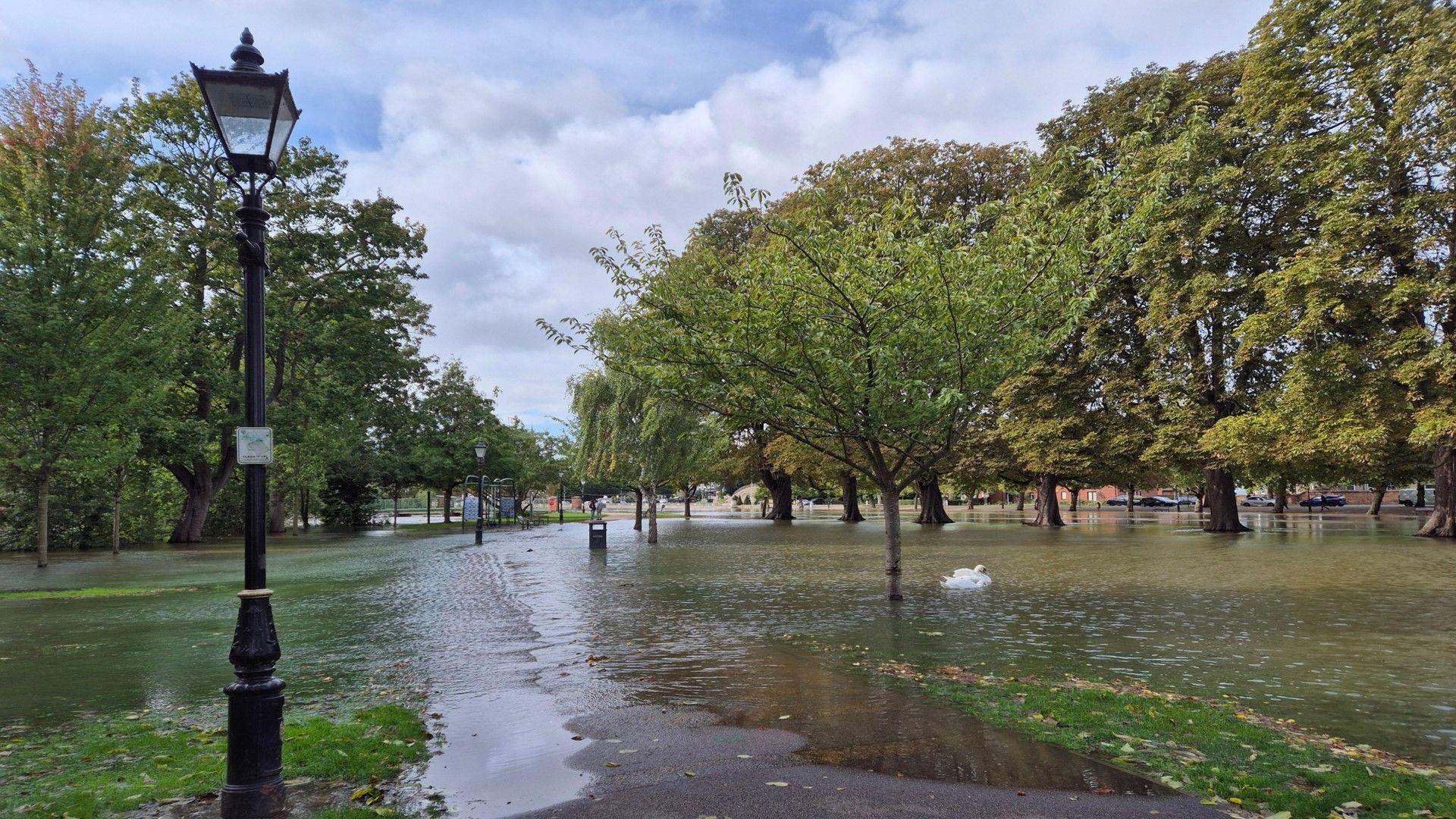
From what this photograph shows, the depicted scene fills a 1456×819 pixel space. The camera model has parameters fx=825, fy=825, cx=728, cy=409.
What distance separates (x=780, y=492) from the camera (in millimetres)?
56812

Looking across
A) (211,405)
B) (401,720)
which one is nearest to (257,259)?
(401,720)

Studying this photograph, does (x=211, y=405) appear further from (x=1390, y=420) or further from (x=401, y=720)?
(x=1390, y=420)

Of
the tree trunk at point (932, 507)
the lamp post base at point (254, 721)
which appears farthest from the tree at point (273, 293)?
the tree trunk at point (932, 507)

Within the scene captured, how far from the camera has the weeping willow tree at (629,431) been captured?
2873cm

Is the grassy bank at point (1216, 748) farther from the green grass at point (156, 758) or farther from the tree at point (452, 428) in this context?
the tree at point (452, 428)

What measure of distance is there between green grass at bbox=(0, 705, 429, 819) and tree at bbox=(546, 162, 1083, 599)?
7.12 meters

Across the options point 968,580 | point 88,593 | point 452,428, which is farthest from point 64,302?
point 452,428

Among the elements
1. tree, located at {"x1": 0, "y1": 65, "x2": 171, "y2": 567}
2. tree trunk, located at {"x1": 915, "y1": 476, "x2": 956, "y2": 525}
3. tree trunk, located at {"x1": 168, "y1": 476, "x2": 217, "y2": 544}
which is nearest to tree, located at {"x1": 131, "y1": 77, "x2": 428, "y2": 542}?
tree trunk, located at {"x1": 168, "y1": 476, "x2": 217, "y2": 544}

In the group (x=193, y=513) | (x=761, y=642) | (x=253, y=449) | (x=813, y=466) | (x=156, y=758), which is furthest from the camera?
(x=813, y=466)

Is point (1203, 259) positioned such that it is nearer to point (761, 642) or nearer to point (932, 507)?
point (932, 507)

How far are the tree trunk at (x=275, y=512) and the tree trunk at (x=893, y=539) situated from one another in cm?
3624

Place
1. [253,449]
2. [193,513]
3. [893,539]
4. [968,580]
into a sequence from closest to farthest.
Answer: [253,449], [893,539], [968,580], [193,513]

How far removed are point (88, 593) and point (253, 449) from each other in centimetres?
1514

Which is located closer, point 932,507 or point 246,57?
point 246,57
